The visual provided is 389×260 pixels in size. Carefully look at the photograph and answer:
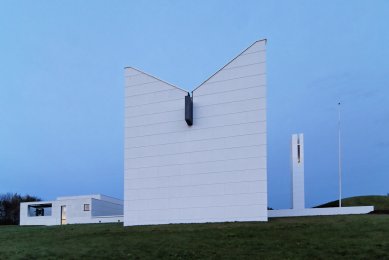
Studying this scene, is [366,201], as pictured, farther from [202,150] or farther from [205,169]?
[202,150]

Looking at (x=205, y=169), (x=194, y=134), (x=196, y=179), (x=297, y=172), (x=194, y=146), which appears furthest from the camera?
(x=297, y=172)

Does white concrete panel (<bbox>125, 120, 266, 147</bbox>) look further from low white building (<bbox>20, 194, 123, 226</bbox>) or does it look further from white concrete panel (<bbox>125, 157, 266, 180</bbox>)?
low white building (<bbox>20, 194, 123, 226</bbox>)

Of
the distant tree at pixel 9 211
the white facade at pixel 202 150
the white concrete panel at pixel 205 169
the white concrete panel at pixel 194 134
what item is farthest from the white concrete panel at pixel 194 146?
the distant tree at pixel 9 211

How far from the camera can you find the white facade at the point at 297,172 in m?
27.7

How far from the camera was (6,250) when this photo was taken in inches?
637

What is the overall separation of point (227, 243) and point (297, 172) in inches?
578

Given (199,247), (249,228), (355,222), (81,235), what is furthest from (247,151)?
(81,235)

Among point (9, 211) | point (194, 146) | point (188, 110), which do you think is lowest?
point (9, 211)

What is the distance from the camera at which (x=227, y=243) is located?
587 inches

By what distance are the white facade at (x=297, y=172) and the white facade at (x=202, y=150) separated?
24.2 feet

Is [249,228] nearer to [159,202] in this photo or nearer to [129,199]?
[159,202]

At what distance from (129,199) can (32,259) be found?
1036 centimetres

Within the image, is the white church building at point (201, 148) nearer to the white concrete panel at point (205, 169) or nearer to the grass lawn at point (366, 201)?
the white concrete panel at point (205, 169)

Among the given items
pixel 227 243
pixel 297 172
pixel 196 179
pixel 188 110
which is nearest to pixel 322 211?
pixel 297 172
